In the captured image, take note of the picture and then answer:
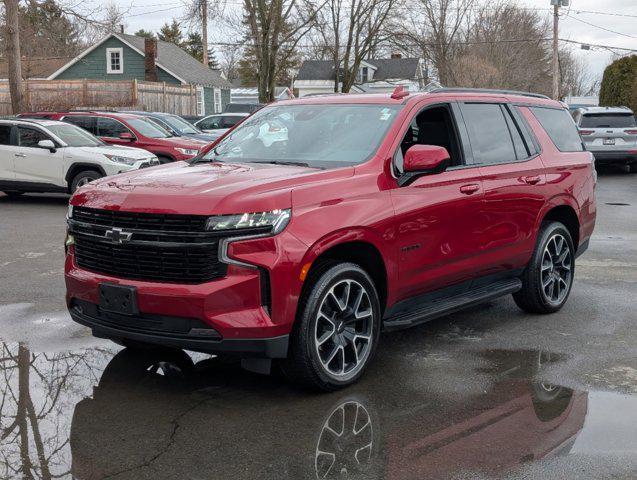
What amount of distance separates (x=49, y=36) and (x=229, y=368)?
70482 mm

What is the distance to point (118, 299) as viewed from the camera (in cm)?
503

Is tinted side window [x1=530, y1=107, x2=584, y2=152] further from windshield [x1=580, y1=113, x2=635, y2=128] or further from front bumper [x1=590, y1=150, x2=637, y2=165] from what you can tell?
windshield [x1=580, y1=113, x2=635, y2=128]

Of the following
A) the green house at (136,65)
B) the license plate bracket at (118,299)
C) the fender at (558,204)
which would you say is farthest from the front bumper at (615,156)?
the green house at (136,65)

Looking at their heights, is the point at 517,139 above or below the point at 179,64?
below

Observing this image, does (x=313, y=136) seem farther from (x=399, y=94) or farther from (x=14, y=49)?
(x=14, y=49)

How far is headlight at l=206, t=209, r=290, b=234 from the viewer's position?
479 cm

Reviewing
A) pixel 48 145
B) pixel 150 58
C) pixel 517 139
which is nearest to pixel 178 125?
pixel 48 145

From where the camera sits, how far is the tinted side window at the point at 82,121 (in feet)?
62.3

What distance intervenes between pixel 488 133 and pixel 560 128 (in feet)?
4.28

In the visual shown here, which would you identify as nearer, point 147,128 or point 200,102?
point 147,128

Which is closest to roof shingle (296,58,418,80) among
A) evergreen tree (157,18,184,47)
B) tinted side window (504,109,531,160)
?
evergreen tree (157,18,184,47)

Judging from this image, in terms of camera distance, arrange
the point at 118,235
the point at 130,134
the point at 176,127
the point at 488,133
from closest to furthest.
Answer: the point at 118,235
the point at 488,133
the point at 130,134
the point at 176,127

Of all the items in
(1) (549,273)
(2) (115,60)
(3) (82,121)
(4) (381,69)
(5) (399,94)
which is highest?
(4) (381,69)

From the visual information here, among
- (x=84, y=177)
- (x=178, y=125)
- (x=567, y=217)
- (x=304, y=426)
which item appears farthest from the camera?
(x=178, y=125)
